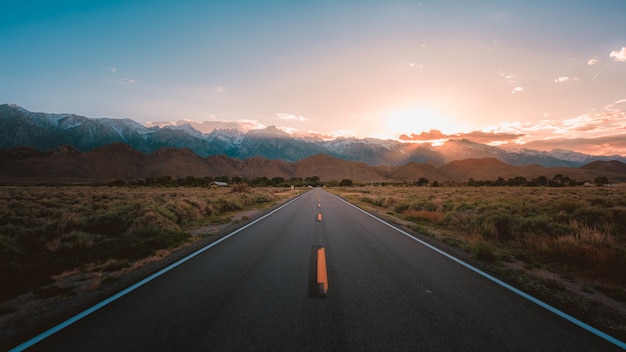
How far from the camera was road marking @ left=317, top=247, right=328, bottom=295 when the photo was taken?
4.90 metres

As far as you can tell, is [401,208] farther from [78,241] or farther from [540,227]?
[78,241]

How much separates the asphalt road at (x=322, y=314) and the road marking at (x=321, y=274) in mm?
135

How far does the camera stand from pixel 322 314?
3.94 meters

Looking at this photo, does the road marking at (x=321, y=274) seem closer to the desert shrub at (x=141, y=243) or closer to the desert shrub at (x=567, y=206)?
the desert shrub at (x=141, y=243)

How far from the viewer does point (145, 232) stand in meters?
10.3

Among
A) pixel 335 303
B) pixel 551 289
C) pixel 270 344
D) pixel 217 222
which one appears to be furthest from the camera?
pixel 217 222

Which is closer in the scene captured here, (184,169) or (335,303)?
(335,303)

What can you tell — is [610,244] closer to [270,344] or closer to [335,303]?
[335,303]

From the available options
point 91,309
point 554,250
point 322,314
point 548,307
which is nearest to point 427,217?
point 554,250

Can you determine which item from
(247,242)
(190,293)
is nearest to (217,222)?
(247,242)

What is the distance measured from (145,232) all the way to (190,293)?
6.81 meters

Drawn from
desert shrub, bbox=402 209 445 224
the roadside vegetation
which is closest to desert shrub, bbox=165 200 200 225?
the roadside vegetation

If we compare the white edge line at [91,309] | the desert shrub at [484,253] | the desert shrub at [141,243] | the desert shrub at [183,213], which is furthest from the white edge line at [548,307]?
the desert shrub at [183,213]

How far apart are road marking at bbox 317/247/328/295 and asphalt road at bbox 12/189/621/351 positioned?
0.44ft
